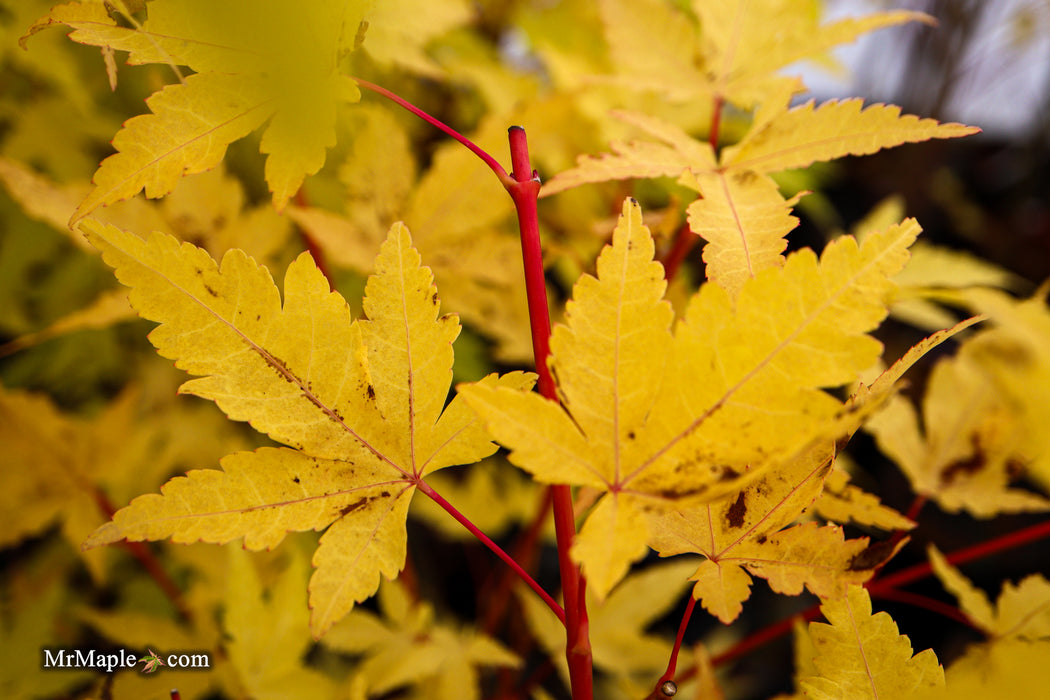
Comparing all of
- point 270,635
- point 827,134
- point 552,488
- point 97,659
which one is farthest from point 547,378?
point 97,659

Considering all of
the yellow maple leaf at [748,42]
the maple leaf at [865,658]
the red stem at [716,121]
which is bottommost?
the maple leaf at [865,658]

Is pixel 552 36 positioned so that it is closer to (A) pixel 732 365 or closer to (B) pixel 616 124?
(B) pixel 616 124

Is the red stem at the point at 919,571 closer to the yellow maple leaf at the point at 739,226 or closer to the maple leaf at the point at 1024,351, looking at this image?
the maple leaf at the point at 1024,351

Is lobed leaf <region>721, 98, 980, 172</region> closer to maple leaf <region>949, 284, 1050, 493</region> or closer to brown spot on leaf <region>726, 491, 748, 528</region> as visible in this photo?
maple leaf <region>949, 284, 1050, 493</region>

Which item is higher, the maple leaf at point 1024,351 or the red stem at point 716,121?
the red stem at point 716,121

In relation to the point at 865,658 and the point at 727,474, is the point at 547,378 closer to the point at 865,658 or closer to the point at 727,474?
the point at 727,474

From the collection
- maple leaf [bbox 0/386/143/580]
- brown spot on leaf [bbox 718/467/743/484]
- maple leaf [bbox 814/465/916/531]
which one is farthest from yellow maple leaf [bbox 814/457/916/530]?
maple leaf [bbox 0/386/143/580]

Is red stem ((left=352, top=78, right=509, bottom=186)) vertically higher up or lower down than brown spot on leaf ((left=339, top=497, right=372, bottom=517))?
higher up

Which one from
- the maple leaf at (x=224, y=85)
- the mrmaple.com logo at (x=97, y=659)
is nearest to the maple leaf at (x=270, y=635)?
the mrmaple.com logo at (x=97, y=659)
